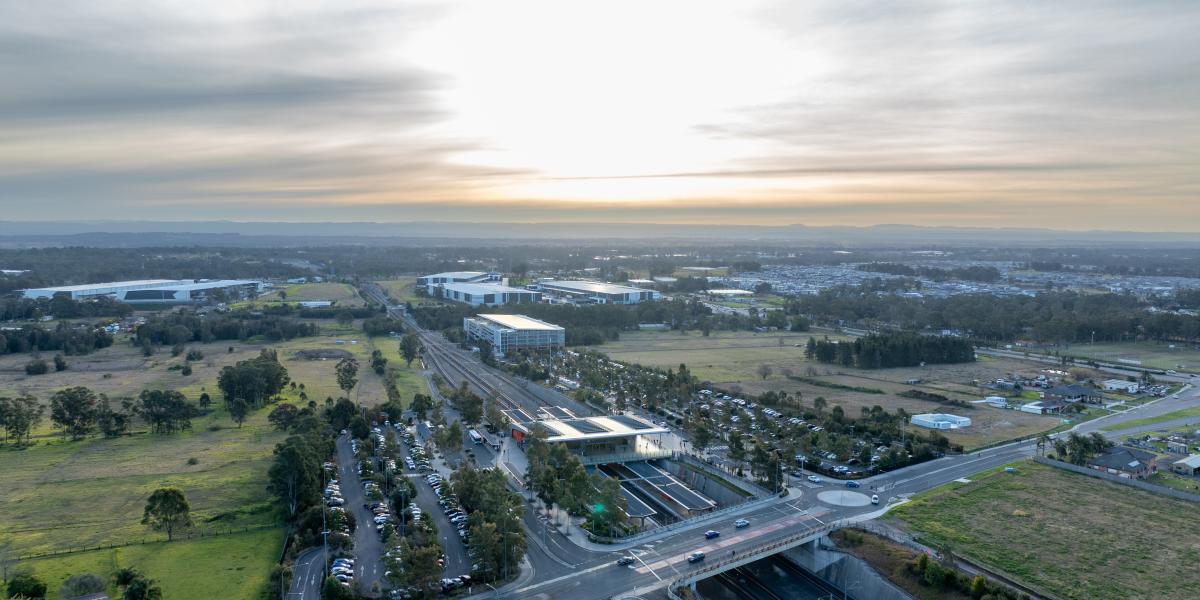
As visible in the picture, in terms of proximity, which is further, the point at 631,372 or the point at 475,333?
the point at 475,333

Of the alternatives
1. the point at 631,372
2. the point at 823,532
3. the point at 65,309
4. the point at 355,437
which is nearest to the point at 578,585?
the point at 823,532

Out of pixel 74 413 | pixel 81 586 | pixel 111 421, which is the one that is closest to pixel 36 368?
pixel 74 413

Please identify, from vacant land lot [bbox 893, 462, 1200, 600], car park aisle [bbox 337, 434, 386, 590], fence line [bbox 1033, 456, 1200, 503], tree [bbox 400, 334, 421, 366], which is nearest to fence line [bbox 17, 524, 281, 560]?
car park aisle [bbox 337, 434, 386, 590]

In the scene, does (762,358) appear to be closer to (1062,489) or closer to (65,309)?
(1062,489)

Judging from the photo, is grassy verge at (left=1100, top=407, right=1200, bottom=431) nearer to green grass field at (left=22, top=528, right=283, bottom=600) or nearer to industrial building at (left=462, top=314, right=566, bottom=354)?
green grass field at (left=22, top=528, right=283, bottom=600)

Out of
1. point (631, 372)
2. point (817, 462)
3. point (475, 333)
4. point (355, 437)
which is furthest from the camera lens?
point (475, 333)

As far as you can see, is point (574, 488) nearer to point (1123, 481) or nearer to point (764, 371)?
point (1123, 481)
